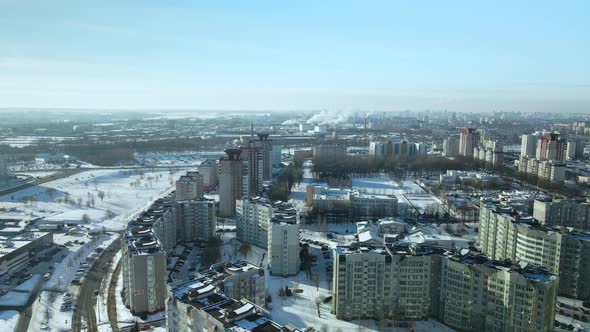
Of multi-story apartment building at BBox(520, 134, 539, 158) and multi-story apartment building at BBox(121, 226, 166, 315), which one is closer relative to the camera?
multi-story apartment building at BBox(121, 226, 166, 315)

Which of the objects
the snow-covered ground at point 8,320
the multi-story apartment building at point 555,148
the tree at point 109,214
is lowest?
the snow-covered ground at point 8,320

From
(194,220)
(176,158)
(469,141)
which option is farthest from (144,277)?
(469,141)

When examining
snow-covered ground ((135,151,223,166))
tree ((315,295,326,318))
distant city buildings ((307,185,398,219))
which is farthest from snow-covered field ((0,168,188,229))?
tree ((315,295,326,318))

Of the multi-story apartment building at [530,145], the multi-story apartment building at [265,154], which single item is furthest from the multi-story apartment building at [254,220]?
the multi-story apartment building at [530,145]

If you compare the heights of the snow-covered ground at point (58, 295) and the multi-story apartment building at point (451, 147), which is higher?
the multi-story apartment building at point (451, 147)

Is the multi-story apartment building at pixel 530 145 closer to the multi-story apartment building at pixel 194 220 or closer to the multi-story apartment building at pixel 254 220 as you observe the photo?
the multi-story apartment building at pixel 254 220

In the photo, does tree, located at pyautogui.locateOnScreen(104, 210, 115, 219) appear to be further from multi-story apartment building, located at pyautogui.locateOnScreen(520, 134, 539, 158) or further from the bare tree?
multi-story apartment building, located at pyautogui.locateOnScreen(520, 134, 539, 158)
